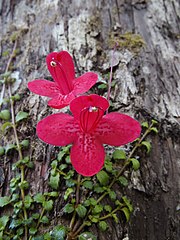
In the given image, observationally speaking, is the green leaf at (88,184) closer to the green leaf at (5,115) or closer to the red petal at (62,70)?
the red petal at (62,70)

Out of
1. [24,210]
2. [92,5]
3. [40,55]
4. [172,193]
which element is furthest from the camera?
[92,5]

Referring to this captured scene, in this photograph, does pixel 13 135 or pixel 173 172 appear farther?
pixel 13 135

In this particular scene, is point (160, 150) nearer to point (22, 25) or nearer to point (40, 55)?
point (40, 55)

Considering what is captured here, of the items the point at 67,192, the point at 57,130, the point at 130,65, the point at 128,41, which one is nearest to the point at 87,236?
the point at 67,192

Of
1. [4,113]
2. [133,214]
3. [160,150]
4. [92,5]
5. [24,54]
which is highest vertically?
[92,5]

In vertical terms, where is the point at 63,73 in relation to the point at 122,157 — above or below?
above

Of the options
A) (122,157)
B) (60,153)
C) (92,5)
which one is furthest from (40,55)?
(122,157)

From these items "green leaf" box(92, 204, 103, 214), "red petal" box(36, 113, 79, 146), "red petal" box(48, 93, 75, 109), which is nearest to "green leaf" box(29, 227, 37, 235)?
"green leaf" box(92, 204, 103, 214)

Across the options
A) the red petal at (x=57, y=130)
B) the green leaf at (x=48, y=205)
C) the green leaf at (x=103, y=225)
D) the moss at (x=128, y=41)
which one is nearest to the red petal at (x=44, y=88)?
the red petal at (x=57, y=130)
